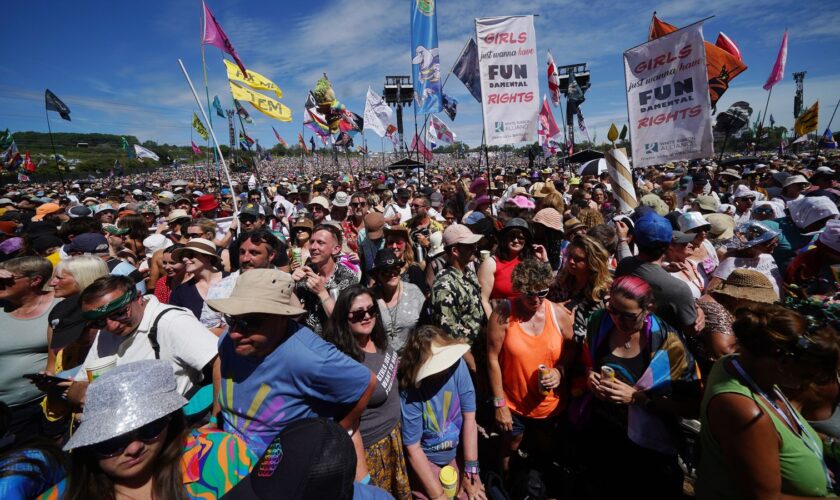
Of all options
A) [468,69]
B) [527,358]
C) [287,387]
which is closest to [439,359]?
[527,358]

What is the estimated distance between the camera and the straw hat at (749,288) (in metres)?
2.30

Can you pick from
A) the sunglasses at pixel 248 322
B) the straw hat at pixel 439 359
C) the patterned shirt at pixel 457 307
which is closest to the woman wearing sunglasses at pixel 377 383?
the straw hat at pixel 439 359

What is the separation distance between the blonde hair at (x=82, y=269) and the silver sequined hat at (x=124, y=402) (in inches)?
91.4

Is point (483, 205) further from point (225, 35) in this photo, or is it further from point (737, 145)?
point (737, 145)

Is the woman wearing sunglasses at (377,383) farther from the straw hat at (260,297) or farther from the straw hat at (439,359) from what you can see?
the straw hat at (260,297)

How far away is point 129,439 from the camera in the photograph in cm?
137

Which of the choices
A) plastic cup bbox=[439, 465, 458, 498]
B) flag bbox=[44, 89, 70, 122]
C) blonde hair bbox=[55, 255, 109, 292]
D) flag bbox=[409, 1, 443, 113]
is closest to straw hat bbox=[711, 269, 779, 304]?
plastic cup bbox=[439, 465, 458, 498]

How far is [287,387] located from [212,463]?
0.43m

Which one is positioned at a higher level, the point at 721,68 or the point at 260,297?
the point at 721,68

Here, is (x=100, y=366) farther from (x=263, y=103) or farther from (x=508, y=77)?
(x=263, y=103)

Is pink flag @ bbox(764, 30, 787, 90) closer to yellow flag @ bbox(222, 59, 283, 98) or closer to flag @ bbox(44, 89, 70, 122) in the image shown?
yellow flag @ bbox(222, 59, 283, 98)

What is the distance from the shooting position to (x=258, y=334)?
1.83 metres

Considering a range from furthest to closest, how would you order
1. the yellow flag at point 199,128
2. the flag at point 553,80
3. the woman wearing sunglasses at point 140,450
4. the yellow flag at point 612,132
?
1. the yellow flag at point 612,132
2. the yellow flag at point 199,128
3. the flag at point 553,80
4. the woman wearing sunglasses at point 140,450

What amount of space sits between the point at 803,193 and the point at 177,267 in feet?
32.9
